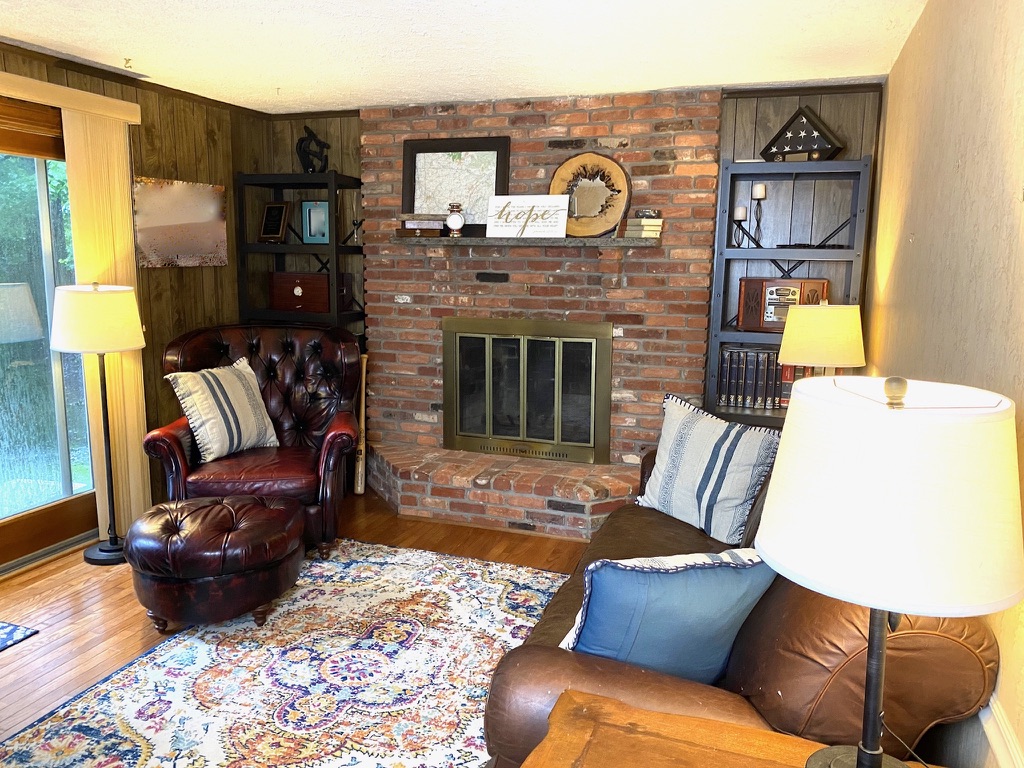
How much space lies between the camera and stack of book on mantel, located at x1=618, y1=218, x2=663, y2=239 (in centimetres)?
393

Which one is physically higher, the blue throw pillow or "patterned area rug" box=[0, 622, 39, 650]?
the blue throw pillow

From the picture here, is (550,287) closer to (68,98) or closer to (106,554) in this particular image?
(68,98)

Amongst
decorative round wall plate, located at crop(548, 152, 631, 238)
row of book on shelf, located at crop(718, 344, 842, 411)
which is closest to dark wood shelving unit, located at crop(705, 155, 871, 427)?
row of book on shelf, located at crop(718, 344, 842, 411)

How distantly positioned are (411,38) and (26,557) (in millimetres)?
2826

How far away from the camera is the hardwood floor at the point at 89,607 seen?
8.26ft

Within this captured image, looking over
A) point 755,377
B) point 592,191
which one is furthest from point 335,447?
point 755,377

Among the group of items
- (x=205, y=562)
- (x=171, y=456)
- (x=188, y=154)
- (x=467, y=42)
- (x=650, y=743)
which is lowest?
(x=205, y=562)

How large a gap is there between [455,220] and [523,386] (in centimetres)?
99

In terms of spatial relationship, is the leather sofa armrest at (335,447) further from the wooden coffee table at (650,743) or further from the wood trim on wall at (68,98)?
the wooden coffee table at (650,743)

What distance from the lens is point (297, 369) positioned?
161 inches

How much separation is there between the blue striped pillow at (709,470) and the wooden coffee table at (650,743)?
4.71 ft

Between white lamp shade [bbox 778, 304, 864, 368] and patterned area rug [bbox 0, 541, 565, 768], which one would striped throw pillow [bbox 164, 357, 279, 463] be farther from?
white lamp shade [bbox 778, 304, 864, 368]

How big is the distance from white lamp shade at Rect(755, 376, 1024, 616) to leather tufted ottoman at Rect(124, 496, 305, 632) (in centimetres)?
223

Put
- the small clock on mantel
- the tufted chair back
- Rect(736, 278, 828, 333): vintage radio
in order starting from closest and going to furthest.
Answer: Rect(736, 278, 828, 333): vintage radio, the tufted chair back, the small clock on mantel
